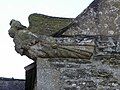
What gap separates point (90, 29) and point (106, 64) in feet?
2.19

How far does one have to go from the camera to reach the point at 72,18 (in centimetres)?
705

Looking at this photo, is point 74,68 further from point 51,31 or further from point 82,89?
point 51,31

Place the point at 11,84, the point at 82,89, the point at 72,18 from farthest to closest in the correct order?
the point at 11,84 → the point at 72,18 → the point at 82,89

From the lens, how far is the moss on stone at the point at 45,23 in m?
6.75

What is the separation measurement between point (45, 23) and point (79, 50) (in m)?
0.95

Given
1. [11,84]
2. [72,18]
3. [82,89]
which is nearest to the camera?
[82,89]

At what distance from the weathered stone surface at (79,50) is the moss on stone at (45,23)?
27mm

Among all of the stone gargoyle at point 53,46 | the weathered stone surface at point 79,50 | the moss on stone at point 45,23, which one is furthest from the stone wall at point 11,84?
the stone gargoyle at point 53,46

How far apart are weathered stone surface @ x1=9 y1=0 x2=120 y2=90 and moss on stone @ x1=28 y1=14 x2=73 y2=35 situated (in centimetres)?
3

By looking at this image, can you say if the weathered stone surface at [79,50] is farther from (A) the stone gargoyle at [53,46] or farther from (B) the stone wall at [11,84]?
(B) the stone wall at [11,84]

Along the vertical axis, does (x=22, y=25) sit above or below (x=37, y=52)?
above

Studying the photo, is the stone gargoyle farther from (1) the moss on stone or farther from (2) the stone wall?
(2) the stone wall

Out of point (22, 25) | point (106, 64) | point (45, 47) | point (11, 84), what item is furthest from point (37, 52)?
point (11, 84)

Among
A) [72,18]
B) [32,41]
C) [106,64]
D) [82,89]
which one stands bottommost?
[82,89]
